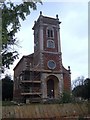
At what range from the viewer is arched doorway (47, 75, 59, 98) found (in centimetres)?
4449

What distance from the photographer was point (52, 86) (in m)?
45.6

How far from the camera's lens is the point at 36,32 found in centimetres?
4819

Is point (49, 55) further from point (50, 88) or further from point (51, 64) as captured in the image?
point (50, 88)

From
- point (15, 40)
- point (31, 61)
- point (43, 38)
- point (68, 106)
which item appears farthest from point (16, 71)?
point (15, 40)

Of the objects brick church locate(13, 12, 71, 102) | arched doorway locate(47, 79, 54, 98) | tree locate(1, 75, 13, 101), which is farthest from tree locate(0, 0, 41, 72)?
tree locate(1, 75, 13, 101)

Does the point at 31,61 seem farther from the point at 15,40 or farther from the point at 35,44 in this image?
the point at 15,40

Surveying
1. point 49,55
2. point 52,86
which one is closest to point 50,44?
point 49,55

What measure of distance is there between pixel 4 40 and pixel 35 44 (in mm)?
38619

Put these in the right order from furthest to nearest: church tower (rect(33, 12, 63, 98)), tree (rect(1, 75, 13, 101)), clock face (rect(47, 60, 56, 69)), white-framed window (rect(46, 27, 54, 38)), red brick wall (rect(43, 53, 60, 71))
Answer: tree (rect(1, 75, 13, 101)) → white-framed window (rect(46, 27, 54, 38)) → clock face (rect(47, 60, 56, 69)) → red brick wall (rect(43, 53, 60, 71)) → church tower (rect(33, 12, 63, 98))

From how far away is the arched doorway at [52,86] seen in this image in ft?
146

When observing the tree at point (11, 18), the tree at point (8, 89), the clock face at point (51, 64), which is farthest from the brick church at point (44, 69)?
the tree at point (11, 18)

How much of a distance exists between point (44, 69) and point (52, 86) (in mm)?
3968

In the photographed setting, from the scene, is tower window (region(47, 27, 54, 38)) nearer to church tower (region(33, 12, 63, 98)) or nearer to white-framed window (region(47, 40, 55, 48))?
church tower (region(33, 12, 63, 98))

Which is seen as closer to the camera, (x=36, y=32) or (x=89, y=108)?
(x=89, y=108)
